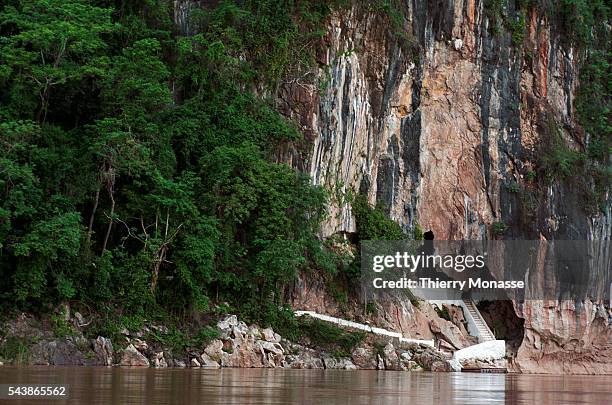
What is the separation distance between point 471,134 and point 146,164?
54.7 feet

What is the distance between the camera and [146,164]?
2506 centimetres

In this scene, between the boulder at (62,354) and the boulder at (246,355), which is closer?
the boulder at (62,354)

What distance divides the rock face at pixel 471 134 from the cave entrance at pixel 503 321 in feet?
2.45

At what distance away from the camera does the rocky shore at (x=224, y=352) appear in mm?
21844

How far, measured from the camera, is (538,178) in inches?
1497

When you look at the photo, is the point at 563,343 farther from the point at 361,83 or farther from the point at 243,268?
the point at 243,268

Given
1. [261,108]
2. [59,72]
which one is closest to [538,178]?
[261,108]

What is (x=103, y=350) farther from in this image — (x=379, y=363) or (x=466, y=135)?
(x=466, y=135)

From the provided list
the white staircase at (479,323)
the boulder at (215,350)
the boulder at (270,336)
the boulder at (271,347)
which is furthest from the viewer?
the white staircase at (479,323)

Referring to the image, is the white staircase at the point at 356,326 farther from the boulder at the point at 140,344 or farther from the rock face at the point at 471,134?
the boulder at the point at 140,344

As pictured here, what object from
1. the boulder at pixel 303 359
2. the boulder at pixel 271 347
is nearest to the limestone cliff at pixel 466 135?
the boulder at pixel 303 359

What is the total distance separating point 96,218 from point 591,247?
72.4ft

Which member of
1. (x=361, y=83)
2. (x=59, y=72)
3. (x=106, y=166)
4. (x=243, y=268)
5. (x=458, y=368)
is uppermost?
(x=361, y=83)

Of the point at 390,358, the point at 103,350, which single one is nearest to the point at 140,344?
the point at 103,350
